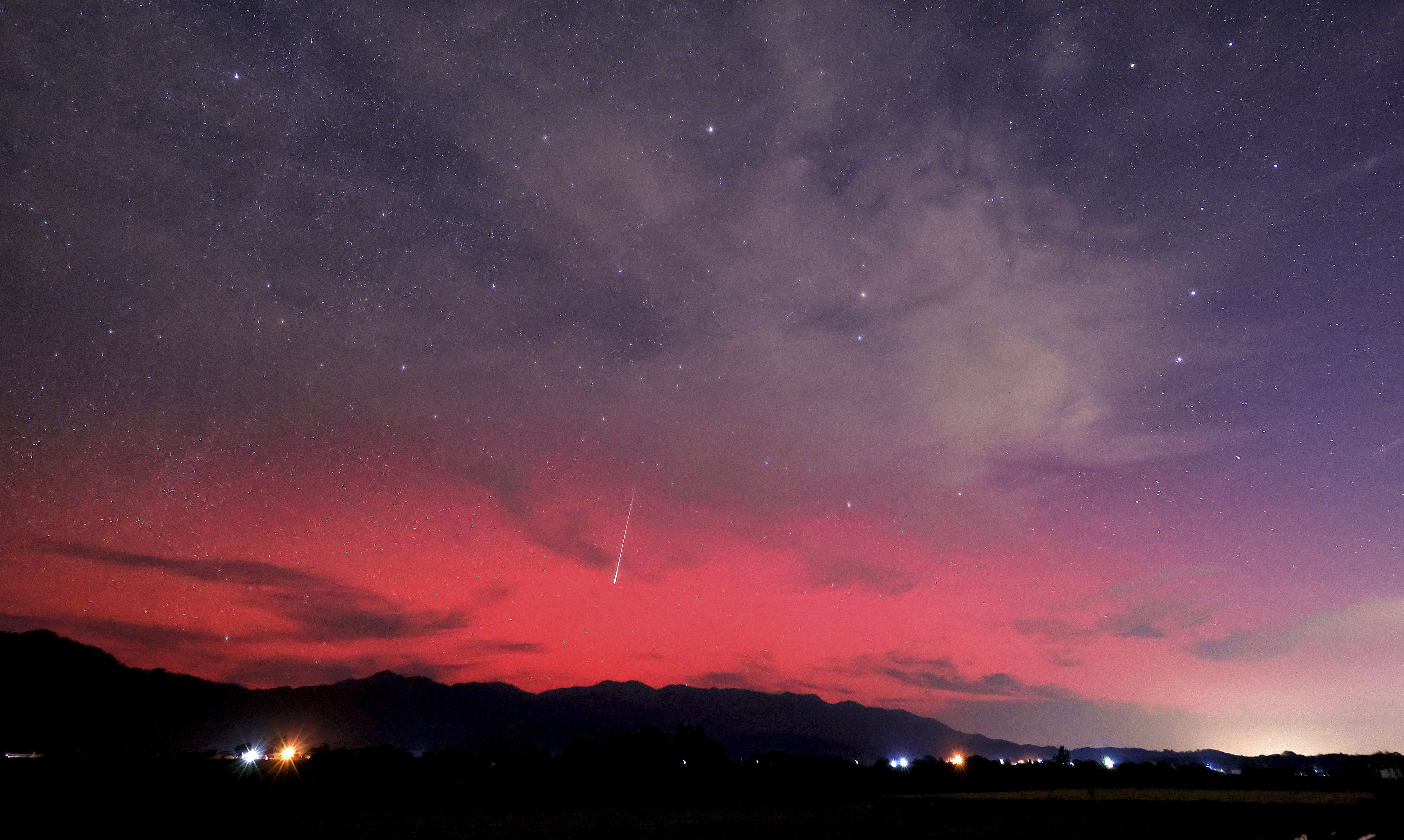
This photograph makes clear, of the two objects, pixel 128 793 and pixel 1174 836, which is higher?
pixel 1174 836

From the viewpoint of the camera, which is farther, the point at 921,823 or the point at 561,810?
the point at 561,810

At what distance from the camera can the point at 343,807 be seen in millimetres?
35656

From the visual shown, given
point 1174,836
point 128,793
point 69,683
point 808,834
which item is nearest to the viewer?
point 1174,836

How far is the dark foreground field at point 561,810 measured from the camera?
82.4ft

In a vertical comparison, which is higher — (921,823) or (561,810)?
(921,823)

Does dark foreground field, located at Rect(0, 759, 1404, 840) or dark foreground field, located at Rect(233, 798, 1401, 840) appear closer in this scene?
dark foreground field, located at Rect(233, 798, 1401, 840)

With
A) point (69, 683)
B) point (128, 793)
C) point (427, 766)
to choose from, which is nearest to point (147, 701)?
point (69, 683)

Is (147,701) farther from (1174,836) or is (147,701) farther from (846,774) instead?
(1174,836)

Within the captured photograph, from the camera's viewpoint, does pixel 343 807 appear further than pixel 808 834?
Result: Yes

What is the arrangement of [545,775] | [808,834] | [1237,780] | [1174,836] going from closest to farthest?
[1174,836] < [808,834] < [545,775] < [1237,780]

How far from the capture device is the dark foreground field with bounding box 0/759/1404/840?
25.1m

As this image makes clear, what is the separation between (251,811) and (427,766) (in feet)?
45.8

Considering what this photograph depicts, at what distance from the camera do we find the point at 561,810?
3847 cm

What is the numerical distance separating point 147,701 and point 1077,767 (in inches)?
7939
